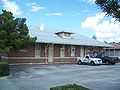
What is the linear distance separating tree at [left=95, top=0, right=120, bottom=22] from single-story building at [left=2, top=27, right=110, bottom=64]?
2486cm

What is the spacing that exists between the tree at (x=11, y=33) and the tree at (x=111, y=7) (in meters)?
15.6

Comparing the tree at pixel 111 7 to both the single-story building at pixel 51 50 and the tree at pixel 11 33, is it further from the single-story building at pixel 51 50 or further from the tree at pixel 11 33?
the single-story building at pixel 51 50

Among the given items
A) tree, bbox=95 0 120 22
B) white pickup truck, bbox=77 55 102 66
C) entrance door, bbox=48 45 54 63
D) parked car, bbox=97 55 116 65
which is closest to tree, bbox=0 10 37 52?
entrance door, bbox=48 45 54 63

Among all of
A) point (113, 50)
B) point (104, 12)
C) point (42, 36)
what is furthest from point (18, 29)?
point (113, 50)

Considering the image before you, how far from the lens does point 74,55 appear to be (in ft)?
135

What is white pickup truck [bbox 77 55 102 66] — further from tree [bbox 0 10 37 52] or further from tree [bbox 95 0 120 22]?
tree [bbox 95 0 120 22]

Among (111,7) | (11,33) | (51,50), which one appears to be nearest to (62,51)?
(51,50)

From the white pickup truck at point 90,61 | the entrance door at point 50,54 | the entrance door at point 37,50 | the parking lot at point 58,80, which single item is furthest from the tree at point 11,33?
the white pickup truck at point 90,61

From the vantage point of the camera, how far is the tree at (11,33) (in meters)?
24.7

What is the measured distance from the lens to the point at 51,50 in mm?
38281

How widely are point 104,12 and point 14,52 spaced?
25153 millimetres

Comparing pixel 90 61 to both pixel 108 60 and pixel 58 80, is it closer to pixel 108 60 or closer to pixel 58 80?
pixel 108 60

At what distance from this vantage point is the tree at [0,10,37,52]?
24703mm

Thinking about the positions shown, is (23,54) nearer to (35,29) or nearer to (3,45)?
(35,29)
